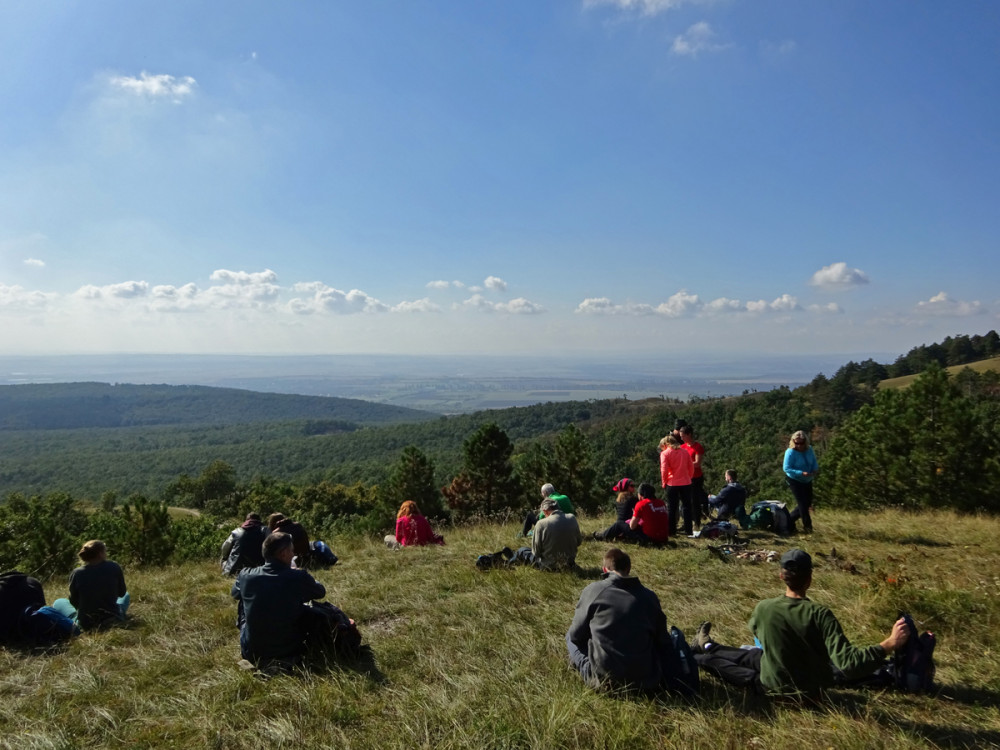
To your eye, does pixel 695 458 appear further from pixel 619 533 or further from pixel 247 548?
pixel 247 548

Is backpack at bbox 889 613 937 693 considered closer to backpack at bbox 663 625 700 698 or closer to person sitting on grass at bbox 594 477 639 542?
backpack at bbox 663 625 700 698

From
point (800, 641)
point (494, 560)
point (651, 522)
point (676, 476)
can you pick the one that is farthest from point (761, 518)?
point (800, 641)

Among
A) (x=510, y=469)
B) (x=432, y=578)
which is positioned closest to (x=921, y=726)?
(x=432, y=578)

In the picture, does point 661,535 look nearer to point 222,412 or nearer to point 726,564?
point 726,564

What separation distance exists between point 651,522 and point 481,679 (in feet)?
14.6

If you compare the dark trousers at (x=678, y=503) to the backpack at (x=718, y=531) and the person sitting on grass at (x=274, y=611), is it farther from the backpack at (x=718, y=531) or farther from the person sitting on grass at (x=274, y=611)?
the person sitting on grass at (x=274, y=611)

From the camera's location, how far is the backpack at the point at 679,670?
124 inches

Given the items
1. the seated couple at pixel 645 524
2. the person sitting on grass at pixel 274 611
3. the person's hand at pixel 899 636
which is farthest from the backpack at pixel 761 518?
the person sitting on grass at pixel 274 611

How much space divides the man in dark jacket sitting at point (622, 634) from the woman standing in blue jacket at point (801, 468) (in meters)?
5.35

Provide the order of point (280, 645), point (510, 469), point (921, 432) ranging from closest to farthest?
point (280, 645) → point (921, 432) → point (510, 469)

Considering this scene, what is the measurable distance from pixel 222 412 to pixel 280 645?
221m

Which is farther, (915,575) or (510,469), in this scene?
(510,469)

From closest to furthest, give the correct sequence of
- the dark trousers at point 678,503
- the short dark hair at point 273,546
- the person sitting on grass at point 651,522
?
the short dark hair at point 273,546 → the person sitting on grass at point 651,522 → the dark trousers at point 678,503

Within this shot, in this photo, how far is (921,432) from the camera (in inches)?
594
